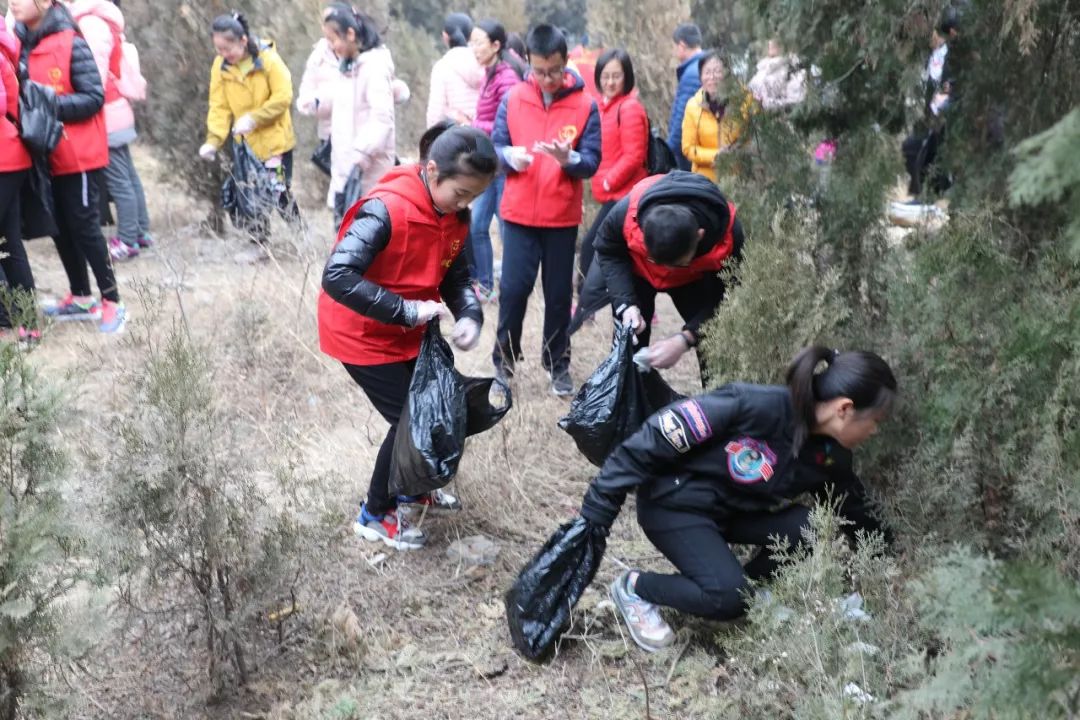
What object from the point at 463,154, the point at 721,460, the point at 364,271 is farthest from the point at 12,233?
the point at 721,460

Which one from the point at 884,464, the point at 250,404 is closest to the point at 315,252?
the point at 250,404

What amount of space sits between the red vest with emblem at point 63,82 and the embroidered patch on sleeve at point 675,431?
4070 millimetres

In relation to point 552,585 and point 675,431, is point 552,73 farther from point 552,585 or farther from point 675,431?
point 552,585

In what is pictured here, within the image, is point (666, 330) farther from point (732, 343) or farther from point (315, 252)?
point (732, 343)

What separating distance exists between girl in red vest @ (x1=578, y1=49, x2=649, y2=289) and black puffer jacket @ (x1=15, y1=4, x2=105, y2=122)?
2761 millimetres

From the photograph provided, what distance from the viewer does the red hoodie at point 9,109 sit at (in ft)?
16.1

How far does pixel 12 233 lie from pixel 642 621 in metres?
4.05

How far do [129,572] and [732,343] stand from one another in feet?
6.55

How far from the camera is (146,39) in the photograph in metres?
8.06

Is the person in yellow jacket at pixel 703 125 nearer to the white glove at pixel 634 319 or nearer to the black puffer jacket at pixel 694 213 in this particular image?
the black puffer jacket at pixel 694 213

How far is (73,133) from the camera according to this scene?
5.47 metres

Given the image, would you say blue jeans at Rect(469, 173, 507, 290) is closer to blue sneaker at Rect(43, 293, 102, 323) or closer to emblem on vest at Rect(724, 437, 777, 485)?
blue sneaker at Rect(43, 293, 102, 323)

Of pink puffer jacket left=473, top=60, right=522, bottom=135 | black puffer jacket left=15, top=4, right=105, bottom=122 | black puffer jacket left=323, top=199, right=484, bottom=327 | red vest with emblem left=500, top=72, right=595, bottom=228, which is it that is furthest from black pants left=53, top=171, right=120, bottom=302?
black puffer jacket left=323, top=199, right=484, bottom=327

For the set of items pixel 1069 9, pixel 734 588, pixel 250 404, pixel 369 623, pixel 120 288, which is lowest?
pixel 120 288
